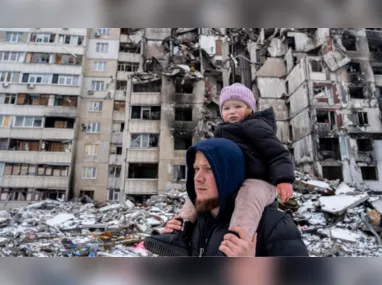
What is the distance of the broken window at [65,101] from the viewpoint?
6.09 metres

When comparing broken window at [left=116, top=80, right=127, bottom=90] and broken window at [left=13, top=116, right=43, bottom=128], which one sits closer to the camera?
broken window at [left=13, top=116, right=43, bottom=128]

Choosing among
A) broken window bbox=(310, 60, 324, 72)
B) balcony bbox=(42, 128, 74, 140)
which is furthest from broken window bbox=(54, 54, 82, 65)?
broken window bbox=(310, 60, 324, 72)

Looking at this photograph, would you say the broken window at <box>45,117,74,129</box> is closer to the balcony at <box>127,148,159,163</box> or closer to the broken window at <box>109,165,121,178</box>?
the broken window at <box>109,165,121,178</box>

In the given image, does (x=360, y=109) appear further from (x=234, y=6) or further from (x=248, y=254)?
(x=248, y=254)

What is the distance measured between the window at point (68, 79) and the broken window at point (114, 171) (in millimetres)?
3398

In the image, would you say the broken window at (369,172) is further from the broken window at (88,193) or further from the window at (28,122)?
the window at (28,122)

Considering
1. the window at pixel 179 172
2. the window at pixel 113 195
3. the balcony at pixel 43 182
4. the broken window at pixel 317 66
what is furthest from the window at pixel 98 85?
the broken window at pixel 317 66

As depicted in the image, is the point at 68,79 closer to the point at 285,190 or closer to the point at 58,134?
the point at 58,134

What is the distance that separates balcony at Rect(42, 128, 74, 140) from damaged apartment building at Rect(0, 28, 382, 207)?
0.03 m

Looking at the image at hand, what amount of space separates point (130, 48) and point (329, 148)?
598 centimetres

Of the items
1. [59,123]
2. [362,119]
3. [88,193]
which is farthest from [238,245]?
[59,123]

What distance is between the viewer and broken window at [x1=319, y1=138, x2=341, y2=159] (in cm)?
268

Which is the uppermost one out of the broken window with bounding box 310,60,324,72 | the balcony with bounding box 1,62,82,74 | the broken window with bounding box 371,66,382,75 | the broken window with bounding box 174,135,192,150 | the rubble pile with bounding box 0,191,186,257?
the balcony with bounding box 1,62,82,74

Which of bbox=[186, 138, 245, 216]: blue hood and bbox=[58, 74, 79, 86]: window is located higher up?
bbox=[58, 74, 79, 86]: window
